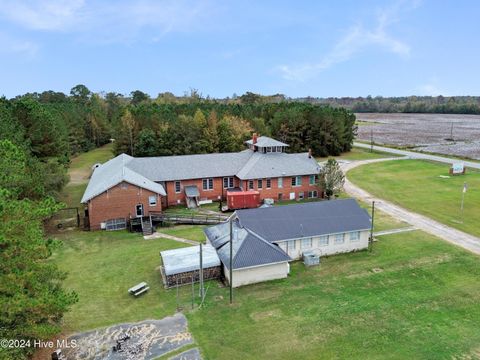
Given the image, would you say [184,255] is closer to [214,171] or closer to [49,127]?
[214,171]

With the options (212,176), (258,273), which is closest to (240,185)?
(212,176)

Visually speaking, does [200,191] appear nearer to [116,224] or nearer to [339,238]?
[116,224]

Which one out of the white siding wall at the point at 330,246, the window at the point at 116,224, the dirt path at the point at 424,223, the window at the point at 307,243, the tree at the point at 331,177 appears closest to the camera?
the white siding wall at the point at 330,246

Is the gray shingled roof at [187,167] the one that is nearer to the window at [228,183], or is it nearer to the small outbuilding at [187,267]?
the window at [228,183]

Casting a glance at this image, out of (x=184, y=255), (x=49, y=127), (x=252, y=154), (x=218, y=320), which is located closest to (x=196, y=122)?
(x=252, y=154)

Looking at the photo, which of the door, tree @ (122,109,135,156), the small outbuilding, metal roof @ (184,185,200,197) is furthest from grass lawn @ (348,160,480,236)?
tree @ (122,109,135,156)

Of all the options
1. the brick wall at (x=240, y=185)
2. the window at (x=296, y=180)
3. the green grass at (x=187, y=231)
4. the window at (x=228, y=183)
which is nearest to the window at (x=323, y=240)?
the green grass at (x=187, y=231)
